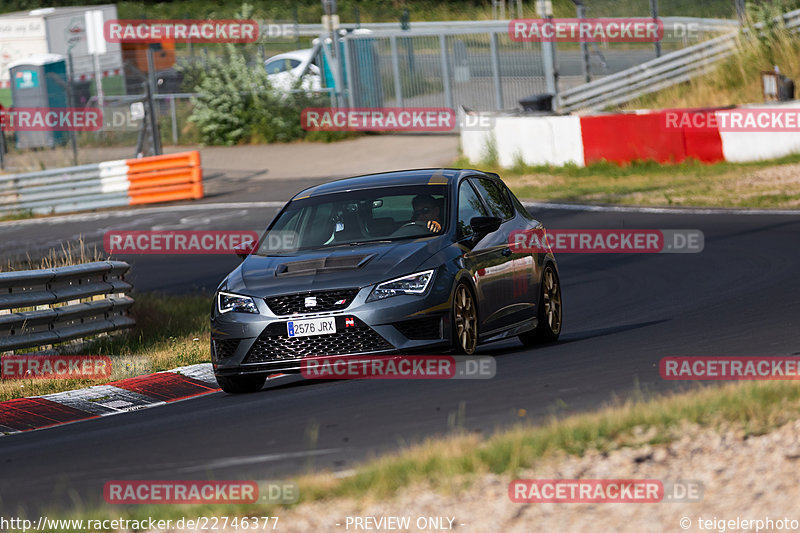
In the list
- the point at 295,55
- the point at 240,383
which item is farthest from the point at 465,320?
the point at 295,55

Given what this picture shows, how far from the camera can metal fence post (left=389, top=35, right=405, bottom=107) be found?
3694 centimetres

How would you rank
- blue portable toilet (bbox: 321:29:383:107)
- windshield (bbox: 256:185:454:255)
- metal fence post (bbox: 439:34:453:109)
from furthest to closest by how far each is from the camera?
blue portable toilet (bbox: 321:29:383:107), metal fence post (bbox: 439:34:453:109), windshield (bbox: 256:185:454:255)

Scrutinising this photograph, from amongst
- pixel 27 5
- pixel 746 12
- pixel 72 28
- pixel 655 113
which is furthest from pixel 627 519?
pixel 27 5

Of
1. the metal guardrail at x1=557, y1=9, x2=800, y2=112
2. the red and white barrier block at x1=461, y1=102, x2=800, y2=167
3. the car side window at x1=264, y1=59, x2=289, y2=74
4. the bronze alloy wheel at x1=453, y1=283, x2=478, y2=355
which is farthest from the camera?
the car side window at x1=264, y1=59, x2=289, y2=74

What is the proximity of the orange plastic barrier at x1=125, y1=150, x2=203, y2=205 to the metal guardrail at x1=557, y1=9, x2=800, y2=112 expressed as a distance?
937 cm

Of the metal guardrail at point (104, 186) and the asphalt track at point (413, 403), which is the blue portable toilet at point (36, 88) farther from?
the asphalt track at point (413, 403)

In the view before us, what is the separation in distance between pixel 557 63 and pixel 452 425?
28483mm

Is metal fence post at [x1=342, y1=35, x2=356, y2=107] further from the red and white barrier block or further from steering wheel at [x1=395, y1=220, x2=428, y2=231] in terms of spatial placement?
steering wheel at [x1=395, y1=220, x2=428, y2=231]

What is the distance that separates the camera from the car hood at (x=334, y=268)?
952cm
